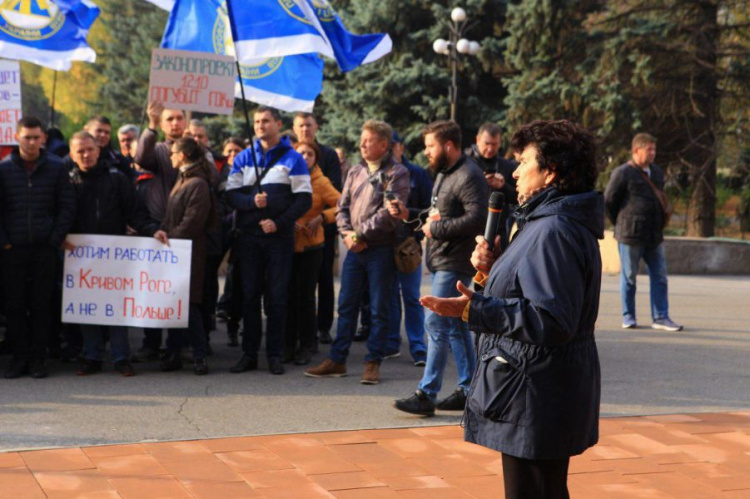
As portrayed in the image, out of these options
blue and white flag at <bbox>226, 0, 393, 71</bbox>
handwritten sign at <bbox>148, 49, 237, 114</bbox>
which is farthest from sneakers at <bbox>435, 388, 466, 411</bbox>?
handwritten sign at <bbox>148, 49, 237, 114</bbox>

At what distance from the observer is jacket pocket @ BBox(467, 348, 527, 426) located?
138 inches

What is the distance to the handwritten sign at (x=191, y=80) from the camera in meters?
9.42

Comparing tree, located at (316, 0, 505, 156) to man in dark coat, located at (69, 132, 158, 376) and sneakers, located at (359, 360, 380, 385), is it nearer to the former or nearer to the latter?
man in dark coat, located at (69, 132, 158, 376)

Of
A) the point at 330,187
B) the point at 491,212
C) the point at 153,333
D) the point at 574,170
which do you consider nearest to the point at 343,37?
the point at 330,187

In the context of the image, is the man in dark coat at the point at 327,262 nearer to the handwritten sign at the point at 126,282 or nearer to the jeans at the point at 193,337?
the jeans at the point at 193,337

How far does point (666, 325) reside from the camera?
36.6 feet

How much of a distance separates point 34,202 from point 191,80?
2169 mm

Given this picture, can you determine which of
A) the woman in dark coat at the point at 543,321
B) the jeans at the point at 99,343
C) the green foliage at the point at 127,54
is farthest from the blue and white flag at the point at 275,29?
the green foliage at the point at 127,54

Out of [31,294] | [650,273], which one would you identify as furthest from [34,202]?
[650,273]

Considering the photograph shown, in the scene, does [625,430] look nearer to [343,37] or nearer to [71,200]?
[71,200]

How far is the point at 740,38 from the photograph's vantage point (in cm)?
2489

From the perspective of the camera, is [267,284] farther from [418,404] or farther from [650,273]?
[650,273]

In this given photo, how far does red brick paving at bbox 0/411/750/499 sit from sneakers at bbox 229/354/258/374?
220 cm

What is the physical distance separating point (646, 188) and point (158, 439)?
674cm
